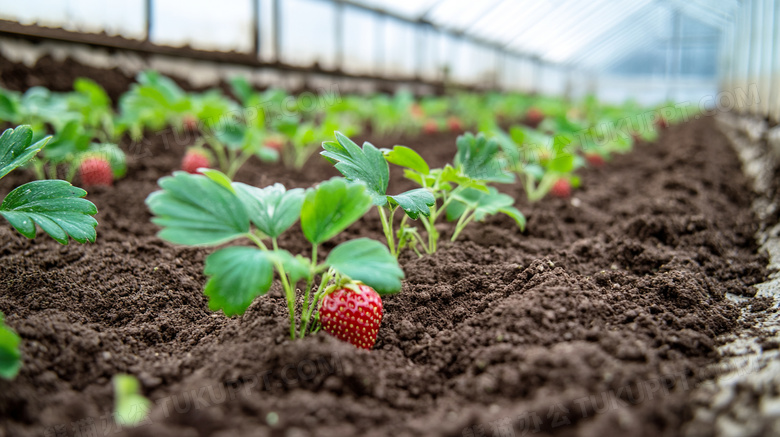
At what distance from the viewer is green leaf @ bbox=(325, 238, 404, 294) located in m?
0.84

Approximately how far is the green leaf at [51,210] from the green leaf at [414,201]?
28.0 inches

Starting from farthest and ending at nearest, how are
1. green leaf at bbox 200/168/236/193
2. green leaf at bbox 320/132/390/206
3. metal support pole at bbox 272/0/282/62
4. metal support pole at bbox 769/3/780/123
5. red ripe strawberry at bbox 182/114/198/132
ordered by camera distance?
metal support pole at bbox 272/0/282/62, metal support pole at bbox 769/3/780/123, red ripe strawberry at bbox 182/114/198/132, green leaf at bbox 320/132/390/206, green leaf at bbox 200/168/236/193

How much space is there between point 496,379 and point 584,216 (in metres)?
1.58

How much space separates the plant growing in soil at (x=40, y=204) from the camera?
1.10 meters

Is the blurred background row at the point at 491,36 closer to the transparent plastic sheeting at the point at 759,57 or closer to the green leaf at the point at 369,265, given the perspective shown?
the transparent plastic sheeting at the point at 759,57

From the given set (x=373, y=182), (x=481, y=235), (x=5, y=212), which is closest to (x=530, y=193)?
(x=481, y=235)

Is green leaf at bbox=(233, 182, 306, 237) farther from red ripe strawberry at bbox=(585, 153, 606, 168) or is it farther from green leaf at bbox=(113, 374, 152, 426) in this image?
red ripe strawberry at bbox=(585, 153, 606, 168)

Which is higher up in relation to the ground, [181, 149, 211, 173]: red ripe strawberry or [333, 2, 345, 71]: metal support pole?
[333, 2, 345, 71]: metal support pole

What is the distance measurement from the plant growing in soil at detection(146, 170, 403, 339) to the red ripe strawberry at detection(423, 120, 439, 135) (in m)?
4.69

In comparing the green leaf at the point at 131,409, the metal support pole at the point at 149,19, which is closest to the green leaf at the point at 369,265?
the green leaf at the point at 131,409

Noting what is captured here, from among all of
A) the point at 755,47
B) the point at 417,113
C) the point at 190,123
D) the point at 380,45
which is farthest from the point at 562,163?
the point at 755,47

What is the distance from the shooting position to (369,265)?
86 centimetres

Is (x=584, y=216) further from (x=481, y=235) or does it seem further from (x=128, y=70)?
(x=128, y=70)

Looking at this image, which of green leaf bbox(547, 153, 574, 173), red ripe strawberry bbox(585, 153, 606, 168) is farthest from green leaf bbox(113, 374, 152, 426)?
red ripe strawberry bbox(585, 153, 606, 168)
